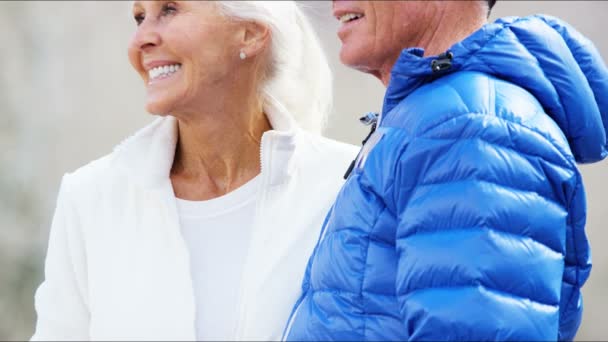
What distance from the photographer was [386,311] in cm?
193

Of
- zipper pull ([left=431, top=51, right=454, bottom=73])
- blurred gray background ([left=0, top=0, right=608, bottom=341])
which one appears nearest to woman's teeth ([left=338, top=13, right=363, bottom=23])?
zipper pull ([left=431, top=51, right=454, bottom=73])

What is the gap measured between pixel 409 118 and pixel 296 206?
101 cm

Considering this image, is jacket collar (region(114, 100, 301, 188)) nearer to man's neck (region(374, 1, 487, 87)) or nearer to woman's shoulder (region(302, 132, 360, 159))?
woman's shoulder (region(302, 132, 360, 159))

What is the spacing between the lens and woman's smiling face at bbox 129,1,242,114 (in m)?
2.91

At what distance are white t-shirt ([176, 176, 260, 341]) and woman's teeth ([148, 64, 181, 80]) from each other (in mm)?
367

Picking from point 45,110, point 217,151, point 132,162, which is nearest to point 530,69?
point 217,151

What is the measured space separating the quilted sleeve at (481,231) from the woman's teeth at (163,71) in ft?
3.93

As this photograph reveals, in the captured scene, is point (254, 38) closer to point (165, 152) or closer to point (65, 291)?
point (165, 152)

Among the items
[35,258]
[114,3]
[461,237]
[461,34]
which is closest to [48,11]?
[114,3]

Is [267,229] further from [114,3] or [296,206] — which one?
[114,3]

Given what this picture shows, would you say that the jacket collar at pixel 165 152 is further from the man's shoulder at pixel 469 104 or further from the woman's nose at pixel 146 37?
the man's shoulder at pixel 469 104

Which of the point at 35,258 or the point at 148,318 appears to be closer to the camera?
the point at 148,318

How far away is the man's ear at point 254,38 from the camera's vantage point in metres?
3.03

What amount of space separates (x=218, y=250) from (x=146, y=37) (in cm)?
64
